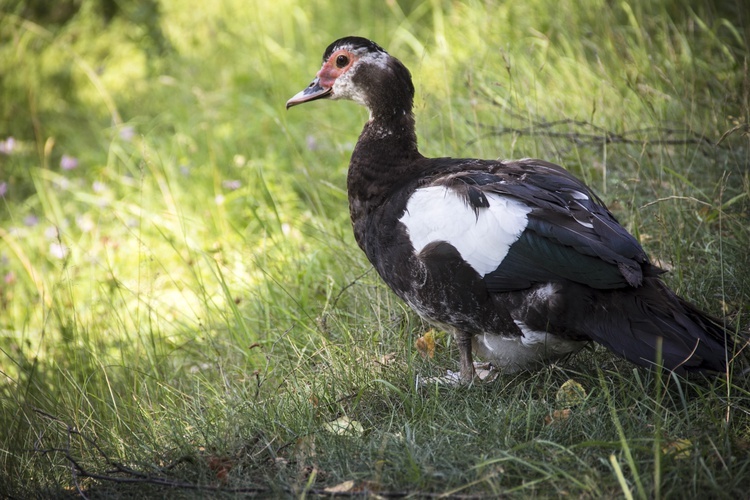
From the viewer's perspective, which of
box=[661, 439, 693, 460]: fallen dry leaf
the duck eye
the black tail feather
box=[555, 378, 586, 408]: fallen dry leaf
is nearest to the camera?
box=[661, 439, 693, 460]: fallen dry leaf

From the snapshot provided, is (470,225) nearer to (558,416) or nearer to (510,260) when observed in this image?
(510,260)

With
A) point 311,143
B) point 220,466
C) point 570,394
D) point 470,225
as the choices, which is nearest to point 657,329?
point 570,394

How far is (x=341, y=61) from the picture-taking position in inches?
133

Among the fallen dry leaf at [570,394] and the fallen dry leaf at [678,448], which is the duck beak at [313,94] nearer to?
the fallen dry leaf at [570,394]

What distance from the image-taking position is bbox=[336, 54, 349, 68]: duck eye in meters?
3.37

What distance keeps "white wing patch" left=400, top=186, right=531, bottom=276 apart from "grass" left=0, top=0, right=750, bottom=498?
416mm

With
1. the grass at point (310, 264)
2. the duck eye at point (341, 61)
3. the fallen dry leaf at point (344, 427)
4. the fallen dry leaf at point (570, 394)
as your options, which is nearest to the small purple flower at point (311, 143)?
the grass at point (310, 264)

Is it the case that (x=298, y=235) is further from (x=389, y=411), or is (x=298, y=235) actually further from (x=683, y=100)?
(x=683, y=100)

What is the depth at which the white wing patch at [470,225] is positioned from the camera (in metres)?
2.65

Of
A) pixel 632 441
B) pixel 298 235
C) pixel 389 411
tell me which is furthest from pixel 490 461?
pixel 298 235

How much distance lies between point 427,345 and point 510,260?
30.8 inches

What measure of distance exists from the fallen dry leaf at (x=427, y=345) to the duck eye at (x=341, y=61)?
51.2 inches

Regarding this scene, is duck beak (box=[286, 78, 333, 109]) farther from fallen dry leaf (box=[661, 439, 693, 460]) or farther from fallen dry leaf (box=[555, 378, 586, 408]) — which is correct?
fallen dry leaf (box=[661, 439, 693, 460])

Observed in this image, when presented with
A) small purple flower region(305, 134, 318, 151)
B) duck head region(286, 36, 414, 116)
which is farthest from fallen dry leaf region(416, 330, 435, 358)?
small purple flower region(305, 134, 318, 151)
